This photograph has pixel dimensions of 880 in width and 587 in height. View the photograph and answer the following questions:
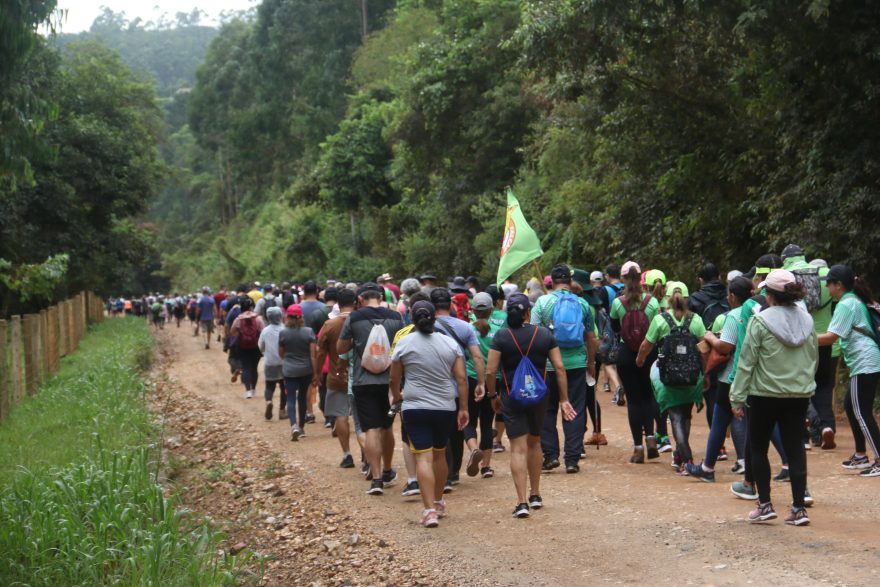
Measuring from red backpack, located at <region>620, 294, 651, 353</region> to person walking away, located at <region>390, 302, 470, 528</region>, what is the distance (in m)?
2.51

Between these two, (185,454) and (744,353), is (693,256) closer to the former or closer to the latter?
(185,454)

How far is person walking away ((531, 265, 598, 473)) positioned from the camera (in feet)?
34.1

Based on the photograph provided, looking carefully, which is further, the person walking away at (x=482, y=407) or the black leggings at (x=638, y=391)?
the black leggings at (x=638, y=391)

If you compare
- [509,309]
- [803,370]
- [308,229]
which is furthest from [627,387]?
[308,229]

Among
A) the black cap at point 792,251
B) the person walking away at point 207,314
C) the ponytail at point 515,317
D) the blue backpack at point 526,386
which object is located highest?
the black cap at point 792,251

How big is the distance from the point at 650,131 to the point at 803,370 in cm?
1237

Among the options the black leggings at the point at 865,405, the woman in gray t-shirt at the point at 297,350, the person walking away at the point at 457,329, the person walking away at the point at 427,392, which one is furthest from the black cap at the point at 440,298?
the woman in gray t-shirt at the point at 297,350

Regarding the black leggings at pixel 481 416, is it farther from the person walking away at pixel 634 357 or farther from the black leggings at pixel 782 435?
the black leggings at pixel 782 435

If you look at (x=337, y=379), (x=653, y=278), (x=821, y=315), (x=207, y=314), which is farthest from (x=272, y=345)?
(x=207, y=314)

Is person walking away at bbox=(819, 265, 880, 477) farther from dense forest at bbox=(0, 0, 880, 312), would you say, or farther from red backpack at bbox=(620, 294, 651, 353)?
dense forest at bbox=(0, 0, 880, 312)

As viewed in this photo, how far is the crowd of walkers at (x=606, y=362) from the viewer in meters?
7.74

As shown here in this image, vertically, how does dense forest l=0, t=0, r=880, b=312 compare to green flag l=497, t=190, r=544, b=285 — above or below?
above

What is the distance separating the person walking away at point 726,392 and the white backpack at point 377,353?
2959 millimetres

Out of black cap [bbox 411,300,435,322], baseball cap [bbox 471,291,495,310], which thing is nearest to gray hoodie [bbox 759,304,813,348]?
black cap [bbox 411,300,435,322]
